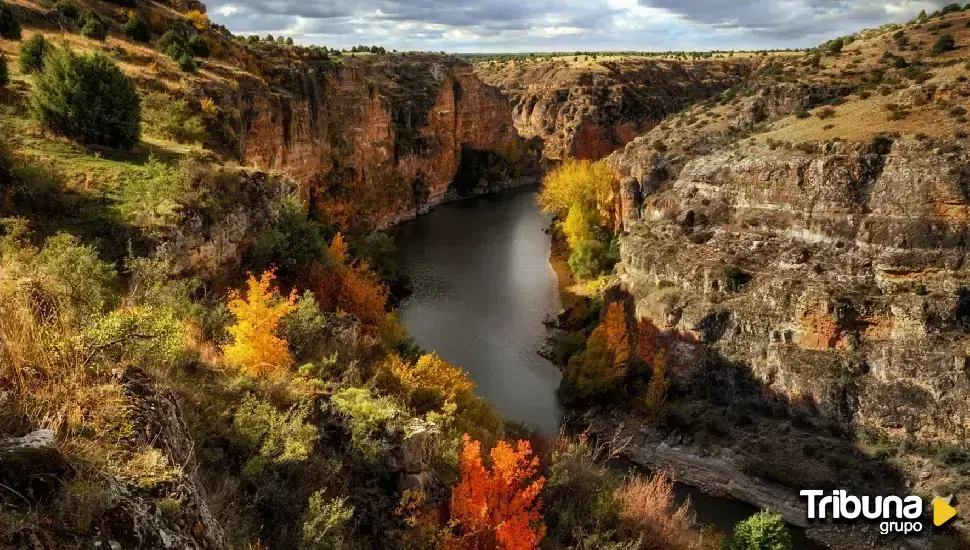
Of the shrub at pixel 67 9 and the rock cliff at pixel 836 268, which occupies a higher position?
the shrub at pixel 67 9

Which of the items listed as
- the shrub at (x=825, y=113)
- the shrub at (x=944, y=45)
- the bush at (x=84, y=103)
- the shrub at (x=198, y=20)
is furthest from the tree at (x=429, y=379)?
the shrub at (x=944, y=45)

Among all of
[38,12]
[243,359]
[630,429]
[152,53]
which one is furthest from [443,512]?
[38,12]

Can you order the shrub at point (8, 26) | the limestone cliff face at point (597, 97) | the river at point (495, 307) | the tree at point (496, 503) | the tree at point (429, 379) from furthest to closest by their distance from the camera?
the limestone cliff face at point (597, 97) → the river at point (495, 307) → the shrub at point (8, 26) → the tree at point (429, 379) → the tree at point (496, 503)

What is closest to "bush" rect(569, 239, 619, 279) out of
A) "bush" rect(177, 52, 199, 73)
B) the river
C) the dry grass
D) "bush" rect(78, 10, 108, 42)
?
the river

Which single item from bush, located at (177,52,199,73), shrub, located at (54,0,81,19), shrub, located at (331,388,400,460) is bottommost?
shrub, located at (331,388,400,460)

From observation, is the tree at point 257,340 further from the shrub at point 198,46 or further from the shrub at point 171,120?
the shrub at point 198,46

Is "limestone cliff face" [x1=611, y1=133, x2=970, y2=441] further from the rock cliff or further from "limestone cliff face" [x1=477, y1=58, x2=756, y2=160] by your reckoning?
"limestone cliff face" [x1=477, y1=58, x2=756, y2=160]

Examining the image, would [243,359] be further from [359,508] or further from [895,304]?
[895,304]
